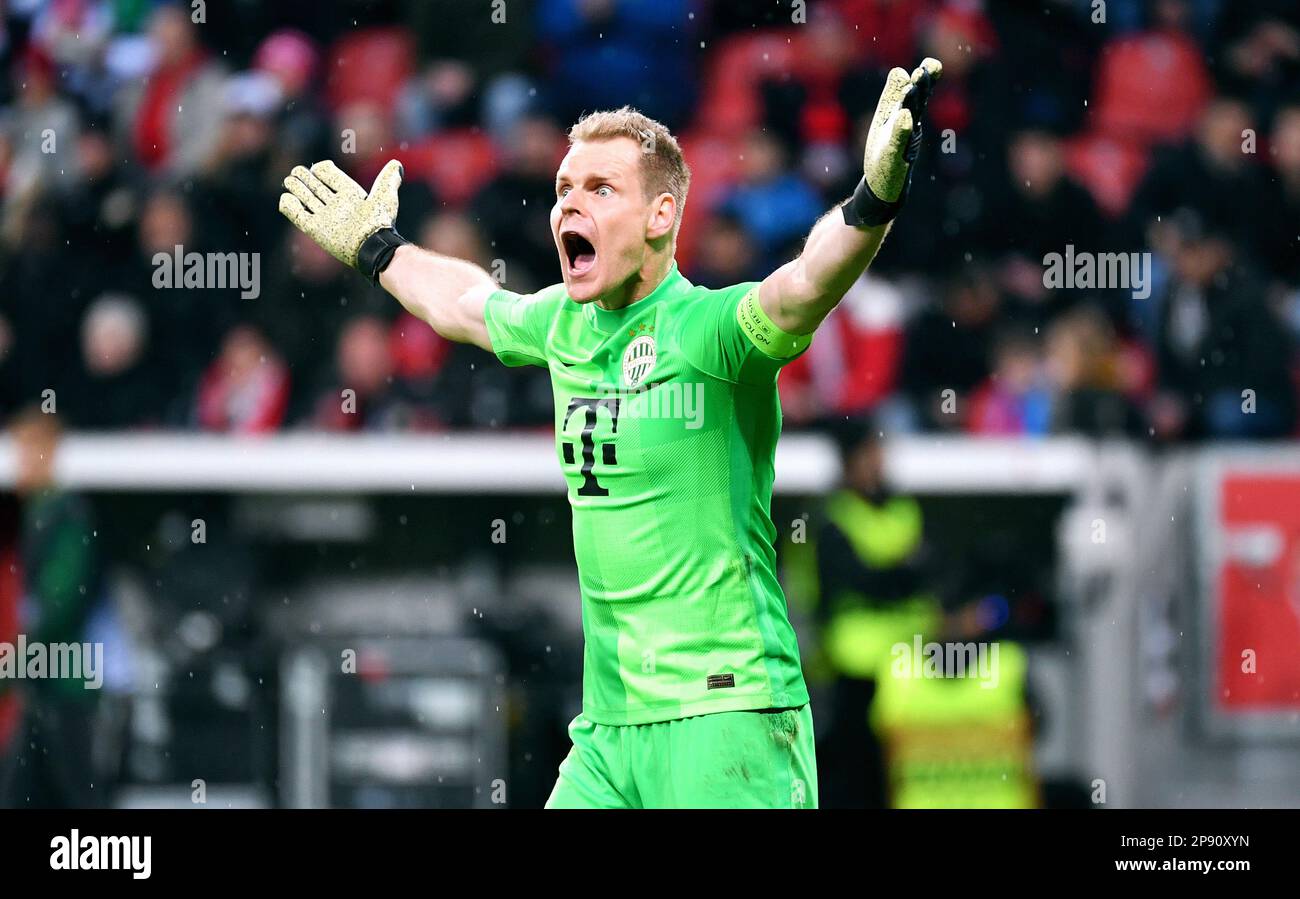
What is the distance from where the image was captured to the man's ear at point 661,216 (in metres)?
5.08

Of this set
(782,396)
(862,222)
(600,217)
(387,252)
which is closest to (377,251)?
(387,252)

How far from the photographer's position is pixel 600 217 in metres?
5.04

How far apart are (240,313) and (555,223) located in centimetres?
503

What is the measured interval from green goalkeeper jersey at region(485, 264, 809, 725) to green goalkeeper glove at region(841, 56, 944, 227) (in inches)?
15.9

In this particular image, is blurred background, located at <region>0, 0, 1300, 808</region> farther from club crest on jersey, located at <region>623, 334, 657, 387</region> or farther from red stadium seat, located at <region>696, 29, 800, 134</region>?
club crest on jersey, located at <region>623, 334, 657, 387</region>

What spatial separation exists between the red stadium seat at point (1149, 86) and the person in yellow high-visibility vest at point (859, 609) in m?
3.21

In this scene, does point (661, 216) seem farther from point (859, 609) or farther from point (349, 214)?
point (859, 609)

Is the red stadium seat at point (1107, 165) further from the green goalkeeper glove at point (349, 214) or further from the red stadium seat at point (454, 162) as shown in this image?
the green goalkeeper glove at point (349, 214)

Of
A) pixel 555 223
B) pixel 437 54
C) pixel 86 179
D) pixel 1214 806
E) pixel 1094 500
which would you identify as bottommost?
pixel 1214 806

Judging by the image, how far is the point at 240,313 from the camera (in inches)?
388

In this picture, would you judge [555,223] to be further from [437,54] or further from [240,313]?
[437,54]

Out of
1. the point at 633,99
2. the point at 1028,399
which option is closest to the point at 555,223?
the point at 1028,399

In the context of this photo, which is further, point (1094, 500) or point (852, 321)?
point (852, 321)

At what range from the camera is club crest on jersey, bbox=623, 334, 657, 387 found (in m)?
4.91
